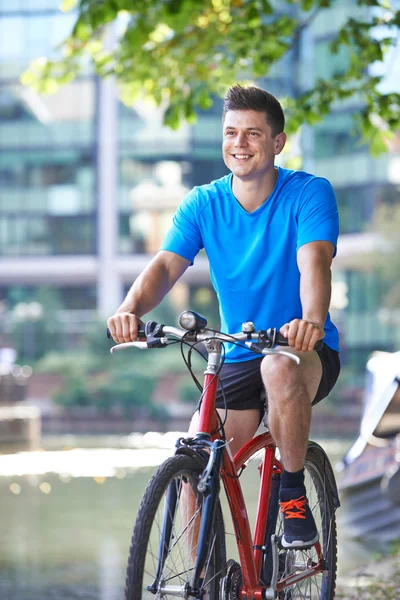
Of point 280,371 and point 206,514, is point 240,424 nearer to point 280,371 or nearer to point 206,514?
point 280,371

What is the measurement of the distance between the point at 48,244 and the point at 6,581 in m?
44.1

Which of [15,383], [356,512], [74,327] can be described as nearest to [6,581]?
[356,512]

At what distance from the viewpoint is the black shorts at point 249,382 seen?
3826 mm

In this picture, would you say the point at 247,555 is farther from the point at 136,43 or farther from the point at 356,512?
the point at 356,512

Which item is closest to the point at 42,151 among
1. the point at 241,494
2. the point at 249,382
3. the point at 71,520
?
the point at 71,520

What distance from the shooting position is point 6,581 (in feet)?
29.5

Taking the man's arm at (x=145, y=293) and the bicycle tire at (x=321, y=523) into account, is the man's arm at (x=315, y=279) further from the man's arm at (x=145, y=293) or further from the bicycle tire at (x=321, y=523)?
the bicycle tire at (x=321, y=523)

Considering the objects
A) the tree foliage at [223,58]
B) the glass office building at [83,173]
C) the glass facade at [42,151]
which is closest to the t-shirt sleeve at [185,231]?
the tree foliage at [223,58]

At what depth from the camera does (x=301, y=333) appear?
3.30m

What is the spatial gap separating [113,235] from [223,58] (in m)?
41.8

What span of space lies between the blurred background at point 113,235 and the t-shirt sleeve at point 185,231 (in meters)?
21.2

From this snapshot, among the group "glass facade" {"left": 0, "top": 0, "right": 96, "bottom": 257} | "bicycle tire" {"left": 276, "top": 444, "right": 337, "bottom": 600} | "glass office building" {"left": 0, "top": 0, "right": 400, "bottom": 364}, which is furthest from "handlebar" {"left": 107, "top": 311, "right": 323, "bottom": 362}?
"glass facade" {"left": 0, "top": 0, "right": 96, "bottom": 257}

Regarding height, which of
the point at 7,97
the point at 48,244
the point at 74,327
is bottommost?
the point at 74,327

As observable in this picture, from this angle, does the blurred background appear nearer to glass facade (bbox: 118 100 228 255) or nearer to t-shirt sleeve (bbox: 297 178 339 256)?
glass facade (bbox: 118 100 228 255)
